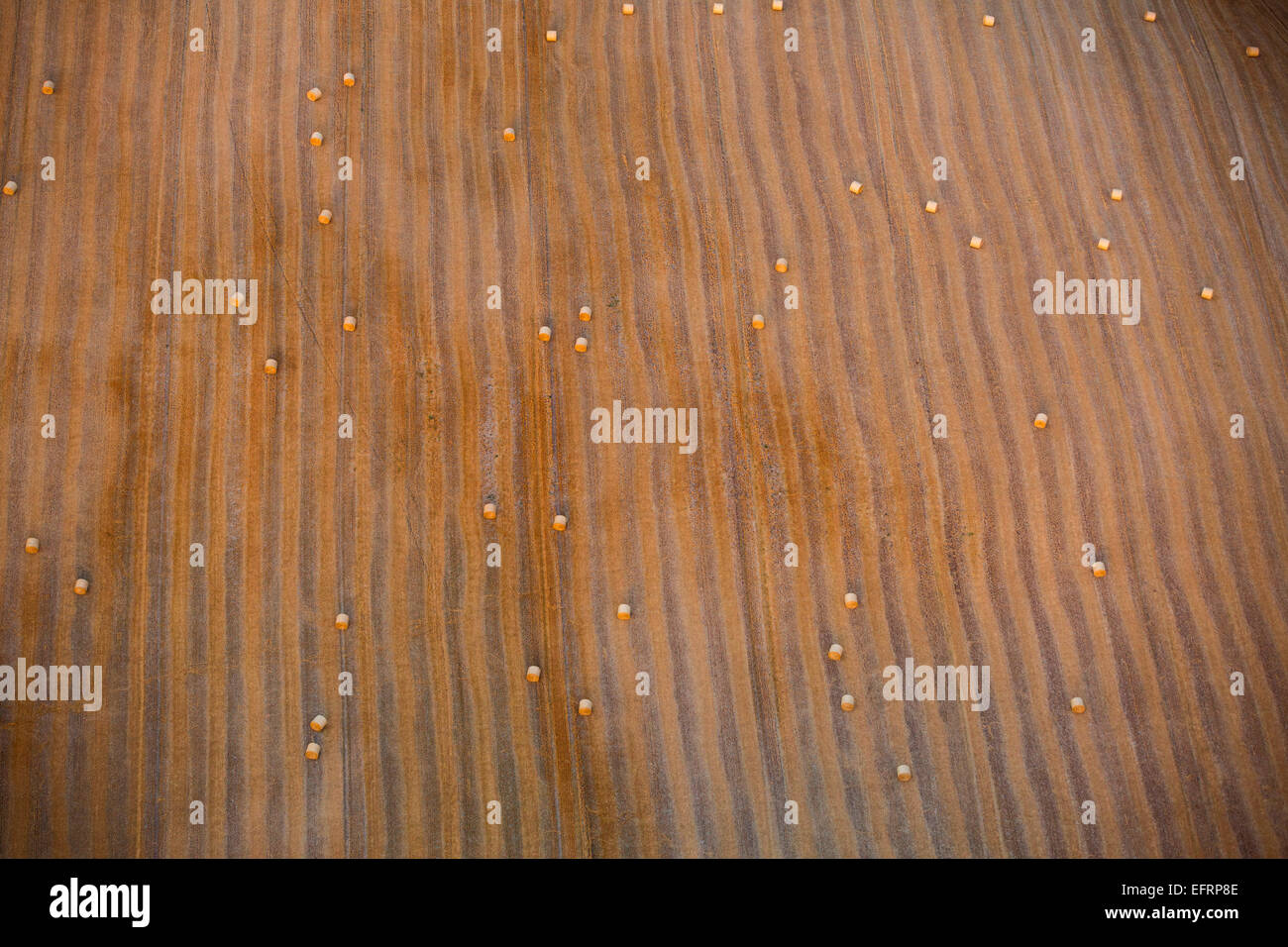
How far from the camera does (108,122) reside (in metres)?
7.11

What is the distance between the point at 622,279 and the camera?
6918 millimetres

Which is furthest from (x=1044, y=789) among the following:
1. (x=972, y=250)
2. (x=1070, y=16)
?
(x=1070, y=16)

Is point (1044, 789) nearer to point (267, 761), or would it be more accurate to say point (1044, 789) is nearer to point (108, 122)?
point (267, 761)

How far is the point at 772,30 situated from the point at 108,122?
4774 millimetres

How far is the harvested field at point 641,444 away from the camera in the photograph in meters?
6.04

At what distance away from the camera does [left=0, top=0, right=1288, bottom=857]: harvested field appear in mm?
6035

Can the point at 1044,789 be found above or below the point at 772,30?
below

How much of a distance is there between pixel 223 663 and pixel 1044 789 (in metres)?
4.99

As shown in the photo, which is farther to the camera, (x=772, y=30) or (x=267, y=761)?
(x=772, y=30)

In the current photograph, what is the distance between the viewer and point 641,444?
6.64 m

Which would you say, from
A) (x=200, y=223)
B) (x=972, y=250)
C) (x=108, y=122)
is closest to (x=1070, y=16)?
(x=972, y=250)
